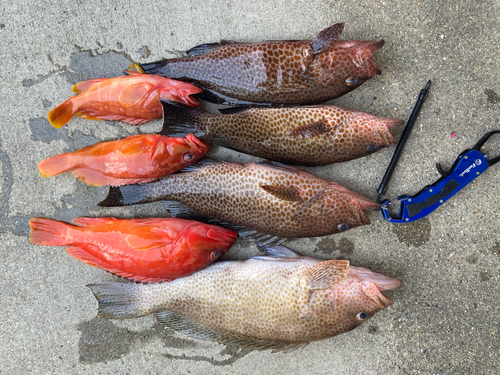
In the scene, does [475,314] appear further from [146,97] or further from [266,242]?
[146,97]

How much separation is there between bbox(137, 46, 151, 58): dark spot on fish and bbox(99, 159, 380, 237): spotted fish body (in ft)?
4.16

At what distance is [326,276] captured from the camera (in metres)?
2.67

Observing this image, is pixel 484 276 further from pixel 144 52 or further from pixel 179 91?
pixel 144 52

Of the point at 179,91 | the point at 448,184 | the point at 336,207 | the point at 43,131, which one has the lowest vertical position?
the point at 336,207

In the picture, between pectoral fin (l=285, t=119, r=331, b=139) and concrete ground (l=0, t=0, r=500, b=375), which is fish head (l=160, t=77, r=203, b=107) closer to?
concrete ground (l=0, t=0, r=500, b=375)

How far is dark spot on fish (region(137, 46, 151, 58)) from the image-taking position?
3123 millimetres

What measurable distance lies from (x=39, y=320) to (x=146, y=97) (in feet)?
8.62

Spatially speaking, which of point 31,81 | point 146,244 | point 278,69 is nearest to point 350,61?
point 278,69

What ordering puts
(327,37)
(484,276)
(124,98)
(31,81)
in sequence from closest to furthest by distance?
(327,37) < (124,98) < (484,276) < (31,81)

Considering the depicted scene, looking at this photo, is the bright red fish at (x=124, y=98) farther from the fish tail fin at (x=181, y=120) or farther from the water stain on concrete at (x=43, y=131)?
the water stain on concrete at (x=43, y=131)

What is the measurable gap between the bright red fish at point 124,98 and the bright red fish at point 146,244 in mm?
1013

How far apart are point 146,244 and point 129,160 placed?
78 centimetres

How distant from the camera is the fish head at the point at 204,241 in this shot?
275 centimetres

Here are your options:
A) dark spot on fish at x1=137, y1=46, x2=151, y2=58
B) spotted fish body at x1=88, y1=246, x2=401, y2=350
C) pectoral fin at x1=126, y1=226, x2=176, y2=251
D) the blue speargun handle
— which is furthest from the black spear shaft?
dark spot on fish at x1=137, y1=46, x2=151, y2=58
